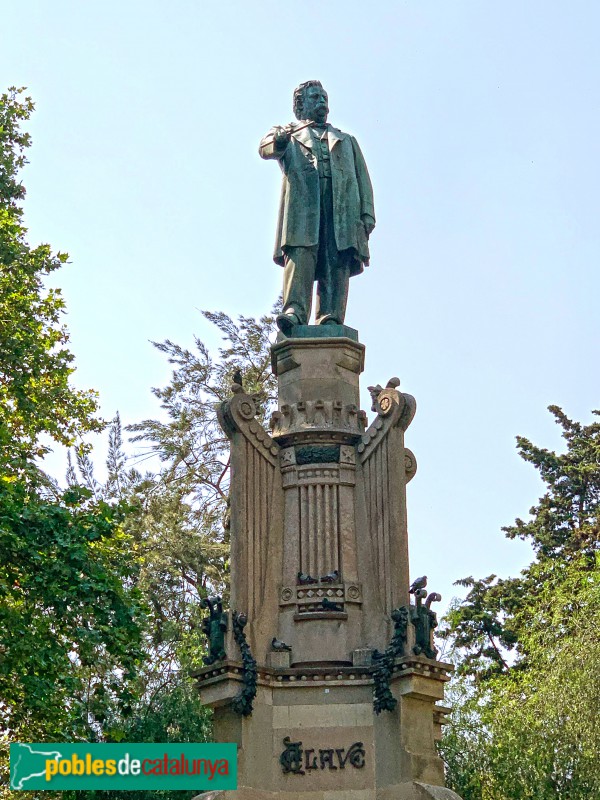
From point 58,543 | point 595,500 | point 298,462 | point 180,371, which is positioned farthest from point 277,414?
point 595,500

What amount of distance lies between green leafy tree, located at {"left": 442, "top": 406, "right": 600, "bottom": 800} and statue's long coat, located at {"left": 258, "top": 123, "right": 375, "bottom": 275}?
1232 cm

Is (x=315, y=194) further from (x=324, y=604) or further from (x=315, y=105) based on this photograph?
(x=324, y=604)

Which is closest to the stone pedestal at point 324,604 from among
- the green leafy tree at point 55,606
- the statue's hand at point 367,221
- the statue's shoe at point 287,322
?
the statue's shoe at point 287,322

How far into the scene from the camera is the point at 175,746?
11.5 meters

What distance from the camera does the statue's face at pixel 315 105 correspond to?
14.2 meters

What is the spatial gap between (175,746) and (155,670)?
13705 millimetres

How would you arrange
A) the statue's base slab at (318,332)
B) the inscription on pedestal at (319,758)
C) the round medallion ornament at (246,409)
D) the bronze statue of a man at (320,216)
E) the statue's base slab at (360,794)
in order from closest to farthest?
the statue's base slab at (360,794)
the inscription on pedestal at (319,758)
the round medallion ornament at (246,409)
the statue's base slab at (318,332)
the bronze statue of a man at (320,216)

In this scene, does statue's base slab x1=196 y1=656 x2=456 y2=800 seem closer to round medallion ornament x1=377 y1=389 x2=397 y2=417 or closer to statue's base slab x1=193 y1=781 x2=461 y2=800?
statue's base slab x1=193 y1=781 x2=461 y2=800

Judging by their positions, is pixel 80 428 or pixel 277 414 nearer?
pixel 277 414

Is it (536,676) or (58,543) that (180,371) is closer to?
(536,676)

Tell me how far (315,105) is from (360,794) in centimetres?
708

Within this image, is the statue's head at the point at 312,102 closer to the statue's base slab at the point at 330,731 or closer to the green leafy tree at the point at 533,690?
the statue's base slab at the point at 330,731

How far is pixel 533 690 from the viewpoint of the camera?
86.3 feet

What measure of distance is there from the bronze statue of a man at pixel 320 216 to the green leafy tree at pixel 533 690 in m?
12.0
